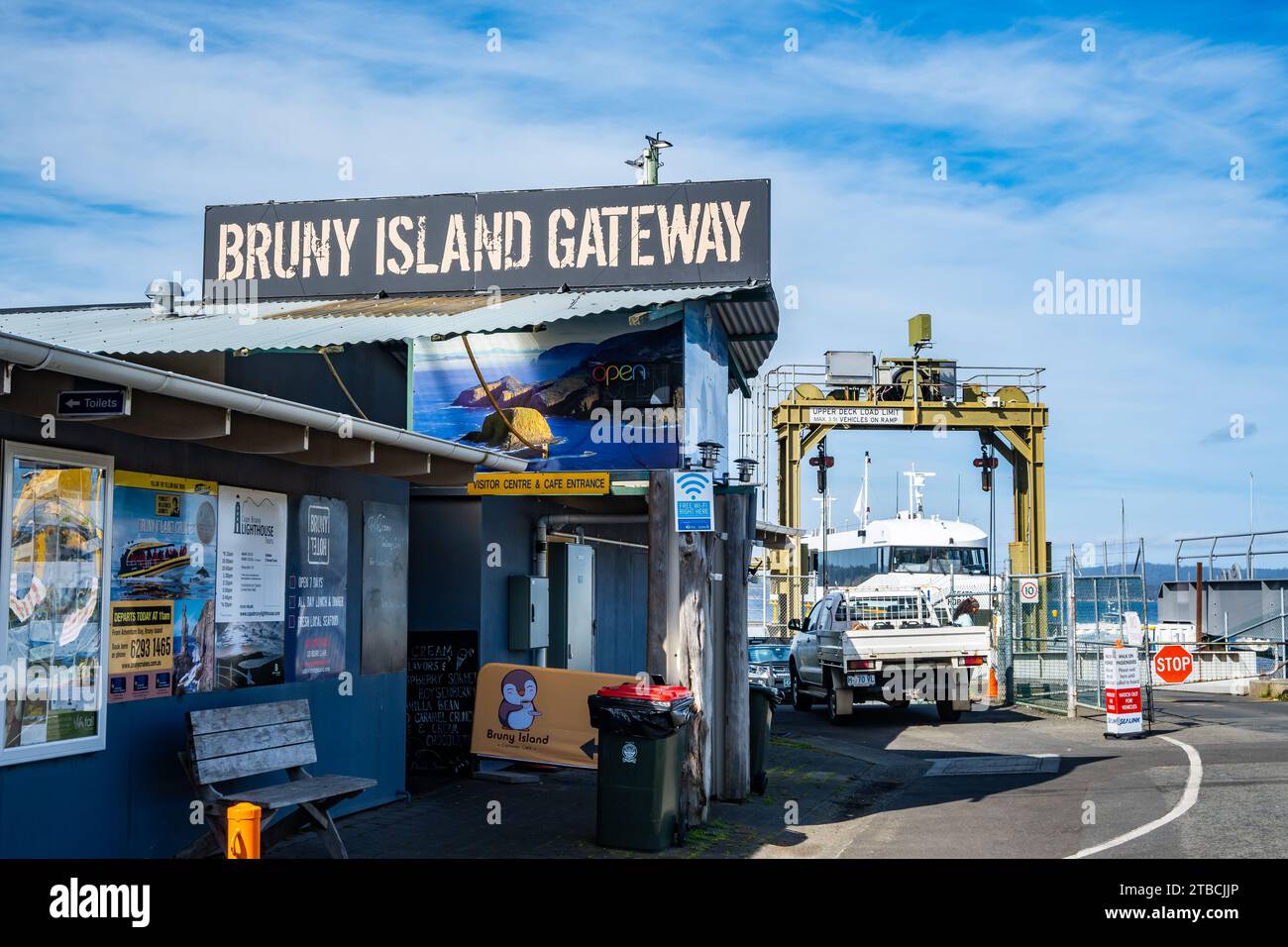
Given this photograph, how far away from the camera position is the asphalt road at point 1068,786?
10.0 metres

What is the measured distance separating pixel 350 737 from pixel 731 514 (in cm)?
426

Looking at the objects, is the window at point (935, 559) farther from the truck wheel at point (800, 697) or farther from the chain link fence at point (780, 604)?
the truck wheel at point (800, 697)

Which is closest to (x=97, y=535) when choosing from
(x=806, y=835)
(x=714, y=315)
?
(x=806, y=835)

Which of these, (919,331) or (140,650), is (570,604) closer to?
(140,650)

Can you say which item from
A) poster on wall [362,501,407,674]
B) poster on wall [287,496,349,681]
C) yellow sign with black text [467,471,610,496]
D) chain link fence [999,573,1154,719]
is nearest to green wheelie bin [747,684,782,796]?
yellow sign with black text [467,471,610,496]

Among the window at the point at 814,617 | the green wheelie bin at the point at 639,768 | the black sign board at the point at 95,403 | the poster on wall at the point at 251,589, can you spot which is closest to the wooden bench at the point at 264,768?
the poster on wall at the point at 251,589

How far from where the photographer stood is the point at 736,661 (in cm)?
1249

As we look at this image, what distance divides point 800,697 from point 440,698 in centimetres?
1137

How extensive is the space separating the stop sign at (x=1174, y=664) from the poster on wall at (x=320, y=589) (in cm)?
1411

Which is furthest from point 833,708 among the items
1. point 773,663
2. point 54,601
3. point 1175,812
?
point 54,601

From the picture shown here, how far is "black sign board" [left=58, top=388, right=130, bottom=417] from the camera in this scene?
22.6 ft

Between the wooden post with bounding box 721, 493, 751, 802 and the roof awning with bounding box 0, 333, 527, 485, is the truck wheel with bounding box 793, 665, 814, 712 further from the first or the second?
the roof awning with bounding box 0, 333, 527, 485

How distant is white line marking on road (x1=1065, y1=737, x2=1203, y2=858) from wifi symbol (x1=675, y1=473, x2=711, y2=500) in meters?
4.15

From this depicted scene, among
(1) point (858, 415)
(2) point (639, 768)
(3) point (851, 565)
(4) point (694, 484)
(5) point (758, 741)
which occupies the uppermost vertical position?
(1) point (858, 415)
